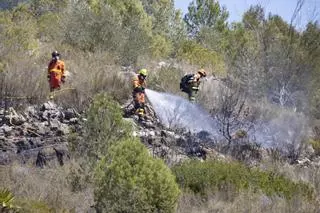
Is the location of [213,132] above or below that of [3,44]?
below

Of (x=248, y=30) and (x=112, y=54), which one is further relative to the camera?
(x=248, y=30)

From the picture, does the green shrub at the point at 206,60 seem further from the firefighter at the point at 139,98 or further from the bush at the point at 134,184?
the bush at the point at 134,184

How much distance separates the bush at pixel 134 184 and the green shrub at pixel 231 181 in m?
2.39

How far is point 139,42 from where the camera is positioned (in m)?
25.5

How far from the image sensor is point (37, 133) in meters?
15.9

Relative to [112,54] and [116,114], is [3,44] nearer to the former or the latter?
[112,54]

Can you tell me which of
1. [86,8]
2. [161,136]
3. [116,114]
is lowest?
[161,136]

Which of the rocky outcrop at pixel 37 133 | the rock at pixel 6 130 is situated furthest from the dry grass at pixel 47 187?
the rock at pixel 6 130

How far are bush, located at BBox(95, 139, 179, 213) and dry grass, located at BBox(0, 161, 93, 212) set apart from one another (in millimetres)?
715

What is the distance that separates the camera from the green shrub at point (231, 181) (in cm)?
1063

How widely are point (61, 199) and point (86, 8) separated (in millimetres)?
18872

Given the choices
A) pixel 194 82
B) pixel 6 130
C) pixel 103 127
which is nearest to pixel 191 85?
pixel 194 82

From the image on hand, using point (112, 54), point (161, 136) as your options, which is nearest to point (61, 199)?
point (161, 136)

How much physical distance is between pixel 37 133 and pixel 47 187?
6.79 m
